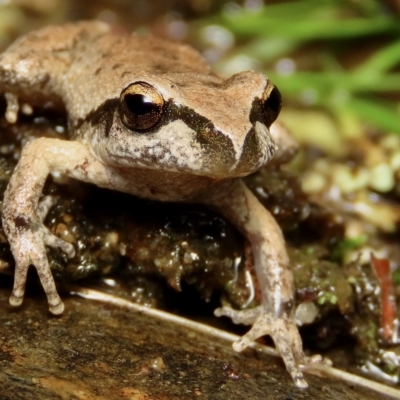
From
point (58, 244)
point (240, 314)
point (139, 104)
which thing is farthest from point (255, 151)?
point (58, 244)

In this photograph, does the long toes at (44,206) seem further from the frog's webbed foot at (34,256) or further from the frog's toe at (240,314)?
the frog's toe at (240,314)

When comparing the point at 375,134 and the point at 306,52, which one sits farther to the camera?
the point at 306,52

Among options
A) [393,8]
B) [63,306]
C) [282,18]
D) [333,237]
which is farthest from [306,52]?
[63,306]

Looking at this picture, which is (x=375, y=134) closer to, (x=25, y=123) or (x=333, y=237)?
(x=333, y=237)

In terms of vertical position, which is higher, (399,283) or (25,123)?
(25,123)

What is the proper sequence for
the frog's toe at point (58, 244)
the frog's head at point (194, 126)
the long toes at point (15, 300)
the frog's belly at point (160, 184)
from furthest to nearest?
the frog's toe at point (58, 244), the frog's belly at point (160, 184), the long toes at point (15, 300), the frog's head at point (194, 126)

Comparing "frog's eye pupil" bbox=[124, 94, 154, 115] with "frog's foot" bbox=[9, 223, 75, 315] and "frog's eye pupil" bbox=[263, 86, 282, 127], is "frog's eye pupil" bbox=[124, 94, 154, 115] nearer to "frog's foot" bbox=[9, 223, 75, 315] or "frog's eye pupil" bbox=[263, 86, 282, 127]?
"frog's eye pupil" bbox=[263, 86, 282, 127]

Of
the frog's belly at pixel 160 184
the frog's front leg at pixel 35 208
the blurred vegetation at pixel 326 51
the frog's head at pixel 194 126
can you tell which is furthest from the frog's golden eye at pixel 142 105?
the blurred vegetation at pixel 326 51
